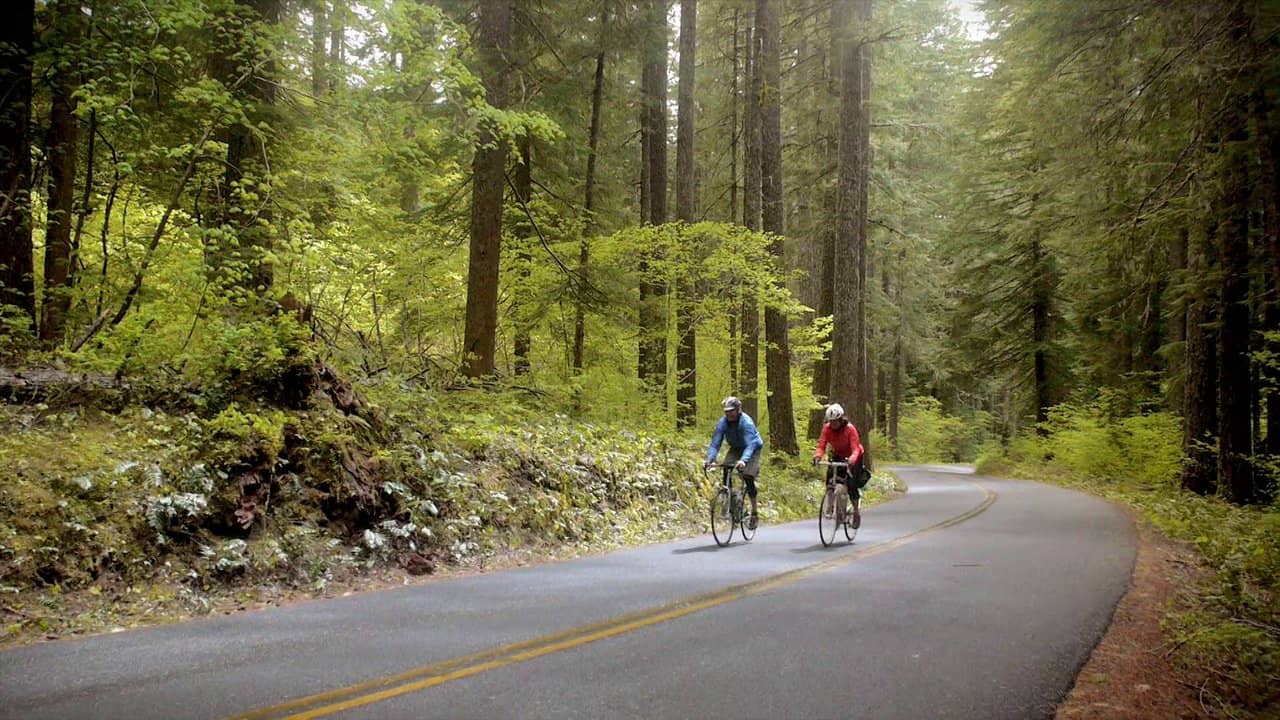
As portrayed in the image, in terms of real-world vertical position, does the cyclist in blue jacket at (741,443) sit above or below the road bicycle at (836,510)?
above

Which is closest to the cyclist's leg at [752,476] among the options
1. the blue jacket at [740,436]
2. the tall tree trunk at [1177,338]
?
the blue jacket at [740,436]

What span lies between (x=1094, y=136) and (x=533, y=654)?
11.9m

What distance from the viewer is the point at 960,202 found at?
31.0m

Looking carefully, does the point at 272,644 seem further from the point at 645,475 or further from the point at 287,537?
the point at 645,475

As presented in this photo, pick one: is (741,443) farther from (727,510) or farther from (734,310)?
(734,310)

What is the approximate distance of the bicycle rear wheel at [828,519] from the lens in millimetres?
10245

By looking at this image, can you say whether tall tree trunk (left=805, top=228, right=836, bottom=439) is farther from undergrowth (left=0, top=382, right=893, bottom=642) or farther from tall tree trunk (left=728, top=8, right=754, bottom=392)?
undergrowth (left=0, top=382, right=893, bottom=642)

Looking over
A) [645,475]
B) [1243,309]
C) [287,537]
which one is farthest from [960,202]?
[287,537]

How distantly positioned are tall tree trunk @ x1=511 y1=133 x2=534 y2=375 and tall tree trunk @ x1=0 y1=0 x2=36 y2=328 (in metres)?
8.40

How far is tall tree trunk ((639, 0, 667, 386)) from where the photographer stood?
16689 millimetres

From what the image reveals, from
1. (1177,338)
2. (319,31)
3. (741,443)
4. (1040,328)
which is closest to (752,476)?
(741,443)

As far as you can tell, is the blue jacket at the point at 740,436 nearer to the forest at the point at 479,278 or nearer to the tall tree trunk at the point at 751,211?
the forest at the point at 479,278

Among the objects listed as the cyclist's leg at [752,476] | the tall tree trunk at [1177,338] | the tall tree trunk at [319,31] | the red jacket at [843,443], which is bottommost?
the cyclist's leg at [752,476]

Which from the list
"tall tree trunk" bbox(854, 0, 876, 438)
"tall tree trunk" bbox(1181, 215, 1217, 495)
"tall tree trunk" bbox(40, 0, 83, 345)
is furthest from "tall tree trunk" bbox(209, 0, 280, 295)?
"tall tree trunk" bbox(1181, 215, 1217, 495)
